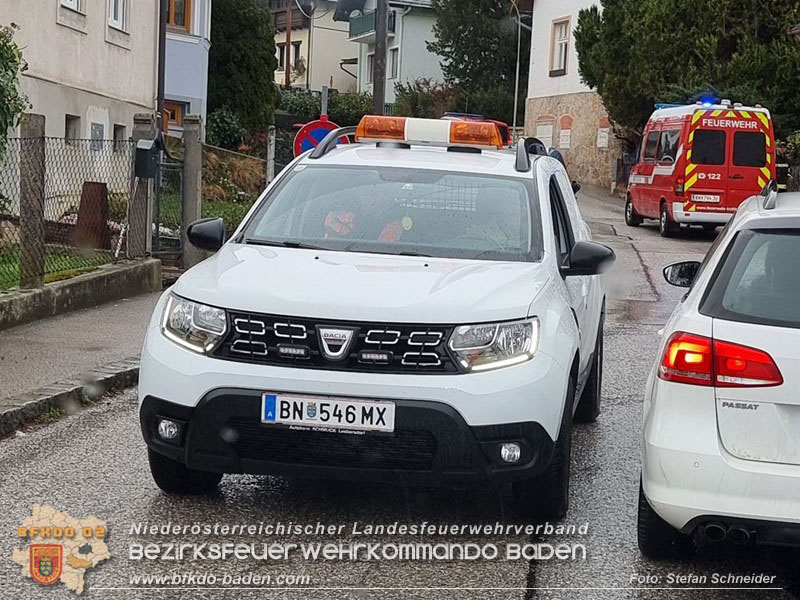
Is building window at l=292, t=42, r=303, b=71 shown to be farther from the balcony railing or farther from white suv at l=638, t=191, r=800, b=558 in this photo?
white suv at l=638, t=191, r=800, b=558

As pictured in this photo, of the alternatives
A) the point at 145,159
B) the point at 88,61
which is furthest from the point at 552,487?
the point at 88,61

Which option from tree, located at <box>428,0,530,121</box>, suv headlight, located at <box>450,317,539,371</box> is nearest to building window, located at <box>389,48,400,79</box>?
tree, located at <box>428,0,530,121</box>

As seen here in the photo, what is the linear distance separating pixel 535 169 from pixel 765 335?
276 cm

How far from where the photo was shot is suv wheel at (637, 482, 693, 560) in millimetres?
5141

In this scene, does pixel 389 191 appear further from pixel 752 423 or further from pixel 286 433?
pixel 752 423

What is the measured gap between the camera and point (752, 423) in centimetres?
457

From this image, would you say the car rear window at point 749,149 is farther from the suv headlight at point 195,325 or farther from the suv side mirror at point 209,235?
the suv headlight at point 195,325

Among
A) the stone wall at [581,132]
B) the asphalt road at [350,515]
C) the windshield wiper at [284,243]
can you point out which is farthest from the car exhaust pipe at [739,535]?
the stone wall at [581,132]

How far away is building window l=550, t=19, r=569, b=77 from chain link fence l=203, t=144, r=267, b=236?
839 inches

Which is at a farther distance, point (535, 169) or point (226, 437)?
point (535, 169)

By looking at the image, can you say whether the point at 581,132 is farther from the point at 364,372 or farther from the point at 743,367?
the point at 743,367

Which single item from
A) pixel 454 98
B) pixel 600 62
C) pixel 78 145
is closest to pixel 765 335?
pixel 78 145

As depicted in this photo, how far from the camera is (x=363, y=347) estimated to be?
17.4 ft

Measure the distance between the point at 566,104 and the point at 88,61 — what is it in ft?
82.1
